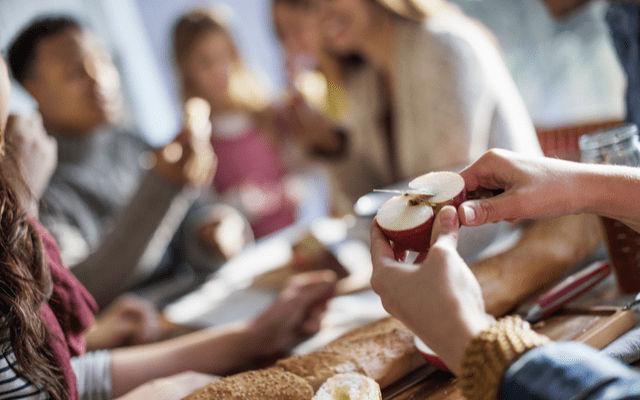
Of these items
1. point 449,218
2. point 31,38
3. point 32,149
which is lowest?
point 449,218

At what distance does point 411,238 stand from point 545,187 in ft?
0.56

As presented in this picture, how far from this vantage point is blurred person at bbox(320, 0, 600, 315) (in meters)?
1.09

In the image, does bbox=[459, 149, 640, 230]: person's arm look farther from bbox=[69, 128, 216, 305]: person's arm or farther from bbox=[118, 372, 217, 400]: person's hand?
bbox=[69, 128, 216, 305]: person's arm

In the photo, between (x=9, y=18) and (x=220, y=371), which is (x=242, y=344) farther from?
(x=9, y=18)

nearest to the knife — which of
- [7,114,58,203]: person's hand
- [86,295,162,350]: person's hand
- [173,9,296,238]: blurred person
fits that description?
[86,295,162,350]: person's hand

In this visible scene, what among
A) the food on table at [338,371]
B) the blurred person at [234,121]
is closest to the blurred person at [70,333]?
the food on table at [338,371]

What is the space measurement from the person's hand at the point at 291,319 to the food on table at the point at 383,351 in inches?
8.9

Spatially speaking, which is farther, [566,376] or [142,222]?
[142,222]

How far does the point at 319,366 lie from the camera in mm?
836

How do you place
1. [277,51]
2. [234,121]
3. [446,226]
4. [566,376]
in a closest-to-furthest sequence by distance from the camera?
1. [566,376]
2. [446,226]
3. [234,121]
4. [277,51]

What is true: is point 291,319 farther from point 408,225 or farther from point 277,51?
point 277,51

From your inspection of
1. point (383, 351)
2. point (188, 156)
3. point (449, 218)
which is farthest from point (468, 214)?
point (188, 156)

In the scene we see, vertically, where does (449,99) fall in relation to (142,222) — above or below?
above

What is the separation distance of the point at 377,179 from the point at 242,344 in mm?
895
